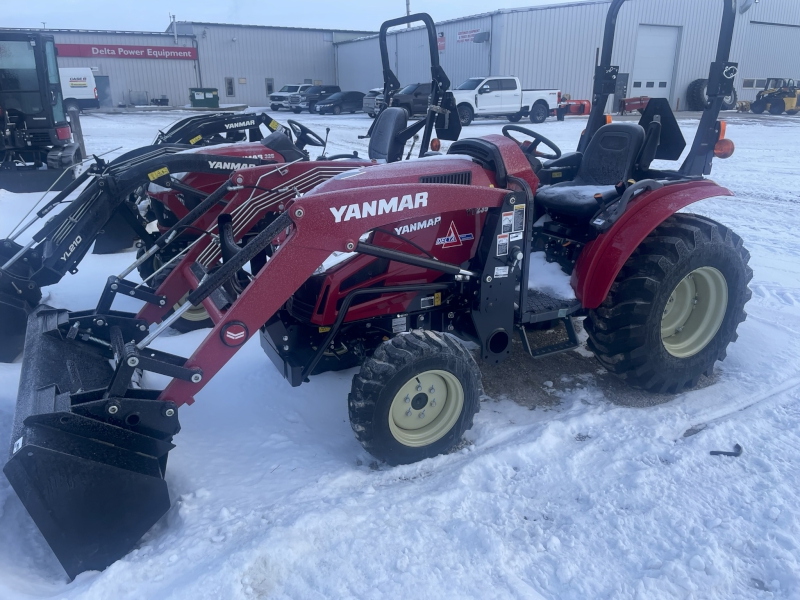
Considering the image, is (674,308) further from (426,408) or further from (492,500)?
(492,500)

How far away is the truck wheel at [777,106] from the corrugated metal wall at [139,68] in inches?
1251

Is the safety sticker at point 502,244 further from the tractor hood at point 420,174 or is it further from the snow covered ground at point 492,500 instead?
the snow covered ground at point 492,500

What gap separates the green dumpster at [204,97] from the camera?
3376 centimetres

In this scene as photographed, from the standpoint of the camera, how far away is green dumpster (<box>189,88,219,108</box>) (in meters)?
33.8

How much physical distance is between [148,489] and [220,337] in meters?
0.68

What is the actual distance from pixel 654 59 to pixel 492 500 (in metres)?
32.1

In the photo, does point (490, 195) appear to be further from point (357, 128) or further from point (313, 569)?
point (357, 128)

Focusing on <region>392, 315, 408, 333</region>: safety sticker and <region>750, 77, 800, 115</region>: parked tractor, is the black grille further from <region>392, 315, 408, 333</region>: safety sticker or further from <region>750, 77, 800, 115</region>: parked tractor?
<region>750, 77, 800, 115</region>: parked tractor

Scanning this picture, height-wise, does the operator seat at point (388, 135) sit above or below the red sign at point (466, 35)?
below

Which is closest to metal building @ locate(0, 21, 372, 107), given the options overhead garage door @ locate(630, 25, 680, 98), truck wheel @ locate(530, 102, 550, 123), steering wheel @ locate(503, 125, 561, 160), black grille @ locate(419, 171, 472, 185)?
overhead garage door @ locate(630, 25, 680, 98)

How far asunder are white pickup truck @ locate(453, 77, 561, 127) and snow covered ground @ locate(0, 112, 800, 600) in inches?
742

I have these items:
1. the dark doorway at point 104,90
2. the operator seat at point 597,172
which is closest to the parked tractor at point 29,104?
the operator seat at point 597,172

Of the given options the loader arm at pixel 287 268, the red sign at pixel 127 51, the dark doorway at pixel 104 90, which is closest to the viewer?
the loader arm at pixel 287 268

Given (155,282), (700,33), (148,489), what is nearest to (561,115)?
(700,33)
